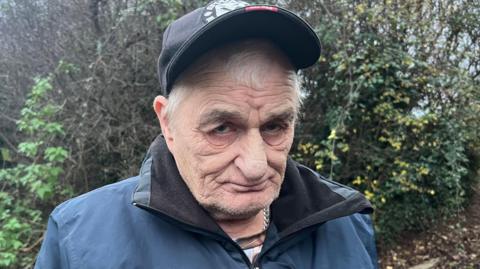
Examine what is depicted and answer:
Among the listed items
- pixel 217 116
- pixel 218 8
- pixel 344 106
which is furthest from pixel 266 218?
pixel 344 106

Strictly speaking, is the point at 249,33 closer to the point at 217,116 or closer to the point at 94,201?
the point at 217,116

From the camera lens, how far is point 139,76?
509cm

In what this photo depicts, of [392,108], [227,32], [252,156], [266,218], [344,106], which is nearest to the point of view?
[227,32]

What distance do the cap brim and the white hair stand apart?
0.07 ft

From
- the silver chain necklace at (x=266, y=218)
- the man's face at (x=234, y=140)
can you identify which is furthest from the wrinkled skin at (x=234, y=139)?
the silver chain necklace at (x=266, y=218)

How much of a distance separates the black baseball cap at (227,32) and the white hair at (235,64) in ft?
0.07

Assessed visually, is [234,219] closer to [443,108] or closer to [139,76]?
[139,76]

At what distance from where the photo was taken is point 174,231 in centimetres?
150

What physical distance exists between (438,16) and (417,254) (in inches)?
105

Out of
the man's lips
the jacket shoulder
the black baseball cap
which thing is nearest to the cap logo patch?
the black baseball cap

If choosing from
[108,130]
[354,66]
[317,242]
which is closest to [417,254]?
[354,66]

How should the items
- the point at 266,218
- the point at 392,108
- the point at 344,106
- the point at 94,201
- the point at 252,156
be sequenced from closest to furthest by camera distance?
the point at 252,156 → the point at 94,201 → the point at 266,218 → the point at 392,108 → the point at 344,106

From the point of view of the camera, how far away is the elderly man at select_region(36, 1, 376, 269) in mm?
1405

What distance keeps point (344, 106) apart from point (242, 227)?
3.66 meters
